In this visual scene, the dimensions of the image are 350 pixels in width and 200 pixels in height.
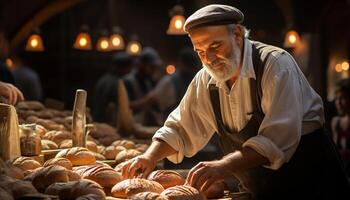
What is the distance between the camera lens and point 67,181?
3.80 m

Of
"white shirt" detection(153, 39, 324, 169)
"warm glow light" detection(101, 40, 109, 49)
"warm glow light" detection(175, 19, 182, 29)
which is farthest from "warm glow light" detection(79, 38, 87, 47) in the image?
"white shirt" detection(153, 39, 324, 169)

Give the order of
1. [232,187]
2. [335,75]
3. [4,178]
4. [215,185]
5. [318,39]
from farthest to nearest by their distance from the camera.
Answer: [335,75] → [318,39] → [232,187] → [215,185] → [4,178]

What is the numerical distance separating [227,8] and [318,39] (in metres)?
10.1

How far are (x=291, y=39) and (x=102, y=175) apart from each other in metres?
9.12

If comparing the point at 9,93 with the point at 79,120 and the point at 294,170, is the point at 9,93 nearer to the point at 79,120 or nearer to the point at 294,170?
the point at 79,120

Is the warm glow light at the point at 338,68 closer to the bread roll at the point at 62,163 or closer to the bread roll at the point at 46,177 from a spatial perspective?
the bread roll at the point at 62,163

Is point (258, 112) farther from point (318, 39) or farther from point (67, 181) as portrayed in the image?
point (318, 39)

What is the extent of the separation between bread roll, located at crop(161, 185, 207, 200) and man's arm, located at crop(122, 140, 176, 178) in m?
0.47

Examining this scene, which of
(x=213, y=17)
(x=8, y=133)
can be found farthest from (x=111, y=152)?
(x=213, y=17)

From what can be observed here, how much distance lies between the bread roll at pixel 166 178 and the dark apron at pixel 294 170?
1.23 feet

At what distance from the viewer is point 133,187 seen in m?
3.69

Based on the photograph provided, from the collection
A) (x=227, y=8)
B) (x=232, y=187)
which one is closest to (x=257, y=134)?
(x=232, y=187)

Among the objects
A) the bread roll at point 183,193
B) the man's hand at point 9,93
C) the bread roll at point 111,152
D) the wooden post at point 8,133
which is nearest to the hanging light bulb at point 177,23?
the bread roll at point 111,152

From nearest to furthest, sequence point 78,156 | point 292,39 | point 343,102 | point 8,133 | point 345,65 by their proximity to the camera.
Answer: point 8,133
point 78,156
point 343,102
point 292,39
point 345,65
